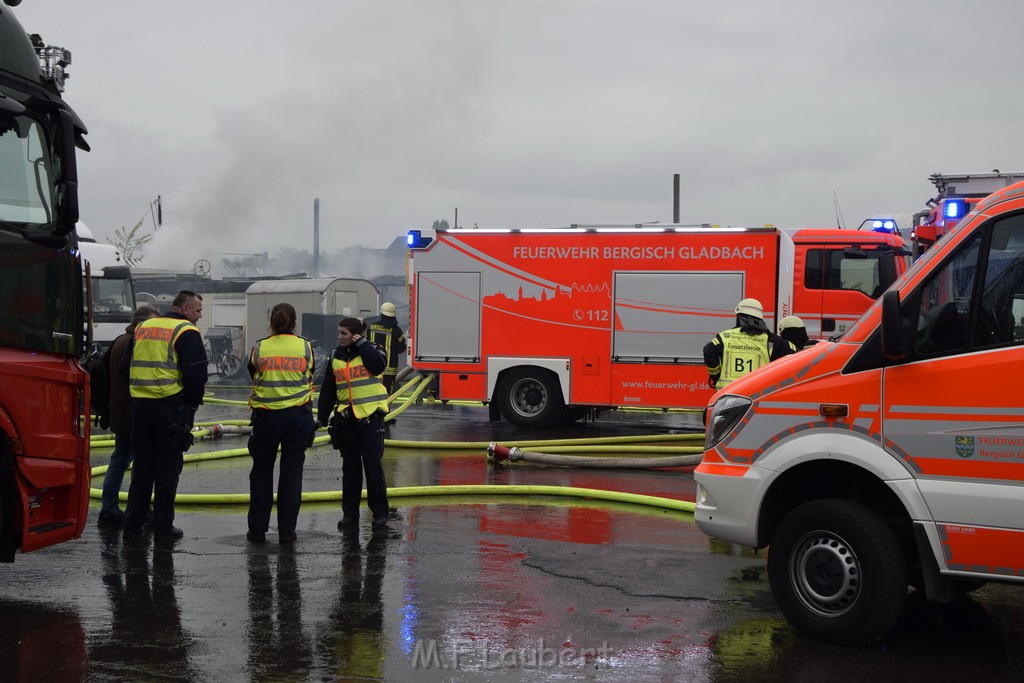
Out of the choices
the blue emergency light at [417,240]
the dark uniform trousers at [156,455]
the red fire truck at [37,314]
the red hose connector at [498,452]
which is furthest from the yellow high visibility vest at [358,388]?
the blue emergency light at [417,240]

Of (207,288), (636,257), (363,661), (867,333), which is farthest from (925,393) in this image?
(207,288)

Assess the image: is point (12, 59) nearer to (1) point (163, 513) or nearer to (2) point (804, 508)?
(1) point (163, 513)

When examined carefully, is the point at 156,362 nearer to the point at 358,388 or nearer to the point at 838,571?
the point at 358,388

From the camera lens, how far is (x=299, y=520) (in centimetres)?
873

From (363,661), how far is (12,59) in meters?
3.77

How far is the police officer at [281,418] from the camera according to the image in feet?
25.4

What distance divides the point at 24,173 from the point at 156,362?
2205 millimetres

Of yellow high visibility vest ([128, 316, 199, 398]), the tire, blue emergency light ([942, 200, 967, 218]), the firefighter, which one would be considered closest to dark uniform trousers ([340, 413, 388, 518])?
yellow high visibility vest ([128, 316, 199, 398])

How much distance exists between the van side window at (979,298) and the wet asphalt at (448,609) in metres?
1.60

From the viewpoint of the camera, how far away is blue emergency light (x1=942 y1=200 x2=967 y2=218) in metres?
10.5

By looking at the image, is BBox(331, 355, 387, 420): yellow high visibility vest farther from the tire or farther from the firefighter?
the tire

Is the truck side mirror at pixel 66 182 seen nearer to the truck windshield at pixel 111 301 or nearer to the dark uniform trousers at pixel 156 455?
the dark uniform trousers at pixel 156 455

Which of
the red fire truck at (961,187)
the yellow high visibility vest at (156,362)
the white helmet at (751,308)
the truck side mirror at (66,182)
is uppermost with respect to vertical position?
the red fire truck at (961,187)

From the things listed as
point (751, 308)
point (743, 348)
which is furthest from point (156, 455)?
point (751, 308)
